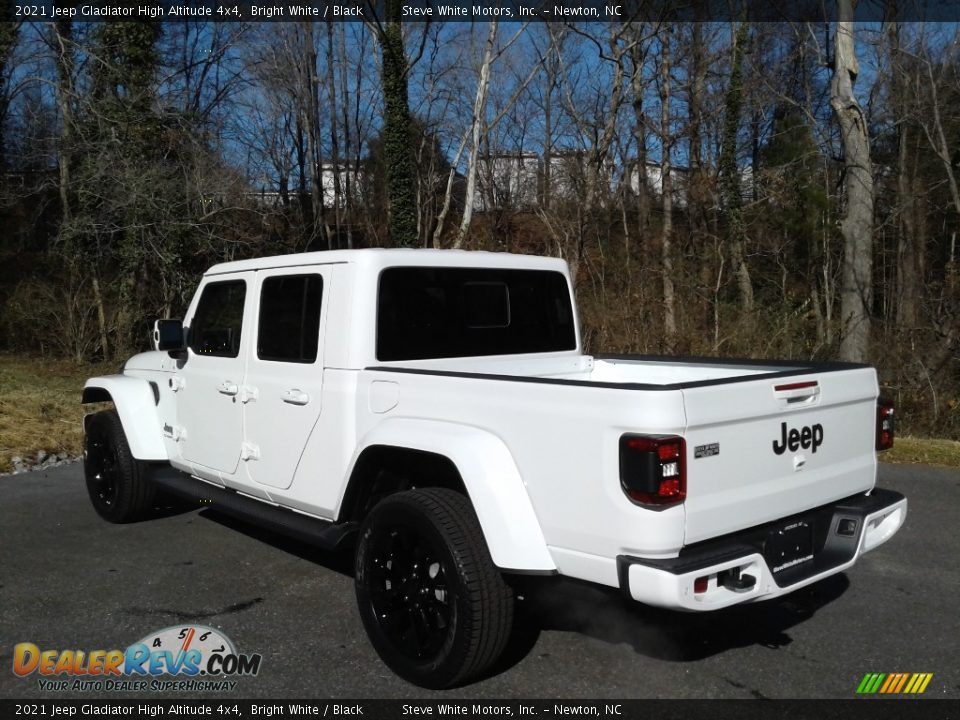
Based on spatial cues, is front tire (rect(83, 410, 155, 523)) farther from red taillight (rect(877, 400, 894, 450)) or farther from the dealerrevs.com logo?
red taillight (rect(877, 400, 894, 450))

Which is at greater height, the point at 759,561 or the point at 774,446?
the point at 774,446

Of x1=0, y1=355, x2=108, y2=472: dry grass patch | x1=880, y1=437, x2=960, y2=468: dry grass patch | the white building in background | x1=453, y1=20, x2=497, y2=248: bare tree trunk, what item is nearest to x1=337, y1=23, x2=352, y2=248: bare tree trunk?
the white building in background

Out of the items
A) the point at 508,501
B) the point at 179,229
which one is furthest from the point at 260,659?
the point at 179,229

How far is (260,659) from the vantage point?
3.95 metres

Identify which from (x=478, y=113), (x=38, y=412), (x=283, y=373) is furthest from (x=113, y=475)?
(x=478, y=113)

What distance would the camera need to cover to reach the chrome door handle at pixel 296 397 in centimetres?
445

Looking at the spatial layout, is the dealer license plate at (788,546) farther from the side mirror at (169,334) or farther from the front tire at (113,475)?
the front tire at (113,475)

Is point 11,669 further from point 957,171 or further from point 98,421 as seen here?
point 957,171

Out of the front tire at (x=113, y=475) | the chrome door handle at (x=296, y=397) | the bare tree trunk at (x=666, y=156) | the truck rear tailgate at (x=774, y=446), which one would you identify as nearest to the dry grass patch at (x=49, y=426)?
the front tire at (x=113, y=475)

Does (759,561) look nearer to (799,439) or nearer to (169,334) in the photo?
(799,439)

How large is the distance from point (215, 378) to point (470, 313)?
165cm

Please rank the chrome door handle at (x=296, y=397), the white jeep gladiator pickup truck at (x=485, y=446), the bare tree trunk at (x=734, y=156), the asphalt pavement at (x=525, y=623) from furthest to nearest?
the bare tree trunk at (x=734, y=156) → the chrome door handle at (x=296, y=397) → the asphalt pavement at (x=525, y=623) → the white jeep gladiator pickup truck at (x=485, y=446)

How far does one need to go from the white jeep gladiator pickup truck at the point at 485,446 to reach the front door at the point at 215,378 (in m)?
0.02

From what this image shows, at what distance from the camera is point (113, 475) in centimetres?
615
